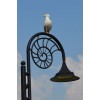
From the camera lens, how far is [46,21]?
1.67m
